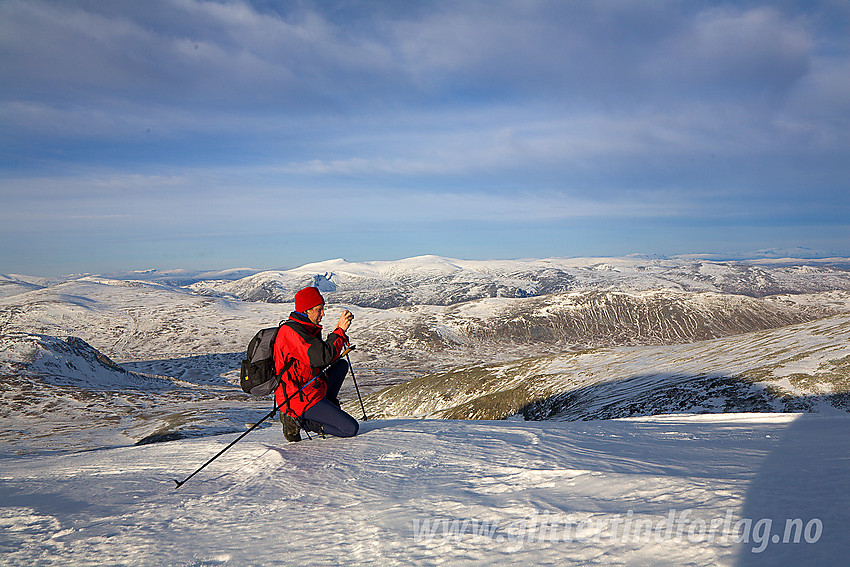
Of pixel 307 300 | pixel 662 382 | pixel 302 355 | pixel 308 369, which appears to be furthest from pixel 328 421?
pixel 662 382

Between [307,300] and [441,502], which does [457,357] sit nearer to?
[307,300]

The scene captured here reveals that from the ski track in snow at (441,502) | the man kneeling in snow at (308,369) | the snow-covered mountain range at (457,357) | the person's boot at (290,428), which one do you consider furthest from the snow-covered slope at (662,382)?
the person's boot at (290,428)

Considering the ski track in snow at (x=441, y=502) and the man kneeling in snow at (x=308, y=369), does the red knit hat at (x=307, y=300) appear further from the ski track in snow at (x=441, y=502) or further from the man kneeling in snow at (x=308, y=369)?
the ski track in snow at (x=441, y=502)

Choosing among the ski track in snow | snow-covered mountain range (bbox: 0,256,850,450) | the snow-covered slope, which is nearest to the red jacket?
the ski track in snow

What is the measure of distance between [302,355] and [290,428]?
1514mm

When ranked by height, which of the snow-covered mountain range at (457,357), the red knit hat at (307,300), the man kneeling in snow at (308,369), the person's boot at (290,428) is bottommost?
the snow-covered mountain range at (457,357)

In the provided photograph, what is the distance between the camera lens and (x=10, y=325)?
138 m

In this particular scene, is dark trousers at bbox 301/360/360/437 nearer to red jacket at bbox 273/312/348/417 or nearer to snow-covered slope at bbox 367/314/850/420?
red jacket at bbox 273/312/348/417

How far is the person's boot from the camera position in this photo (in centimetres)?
825

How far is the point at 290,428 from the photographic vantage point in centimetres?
830

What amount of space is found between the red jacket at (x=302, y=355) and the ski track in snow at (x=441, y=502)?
0.99 metres

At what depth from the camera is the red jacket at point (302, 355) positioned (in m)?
7.57

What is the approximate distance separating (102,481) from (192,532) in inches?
117

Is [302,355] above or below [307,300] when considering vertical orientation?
below
